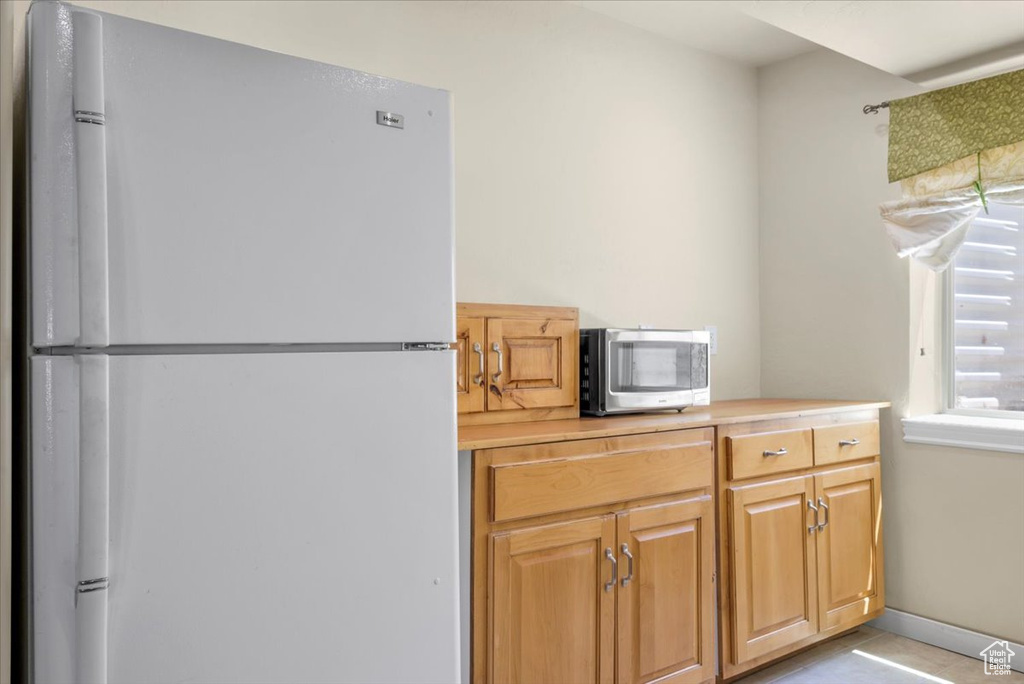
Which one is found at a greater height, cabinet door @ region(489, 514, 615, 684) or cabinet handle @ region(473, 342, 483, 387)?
cabinet handle @ region(473, 342, 483, 387)

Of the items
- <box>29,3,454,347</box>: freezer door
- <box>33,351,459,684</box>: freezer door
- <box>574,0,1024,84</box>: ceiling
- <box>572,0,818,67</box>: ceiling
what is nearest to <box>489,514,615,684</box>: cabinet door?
<box>33,351,459,684</box>: freezer door

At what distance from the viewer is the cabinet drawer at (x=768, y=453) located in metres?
2.47

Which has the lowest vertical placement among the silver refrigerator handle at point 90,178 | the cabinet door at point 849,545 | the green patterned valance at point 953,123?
the cabinet door at point 849,545

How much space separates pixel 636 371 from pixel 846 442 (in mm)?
957

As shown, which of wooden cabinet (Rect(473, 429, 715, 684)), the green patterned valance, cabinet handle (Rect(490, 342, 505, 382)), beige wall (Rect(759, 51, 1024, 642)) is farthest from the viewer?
beige wall (Rect(759, 51, 1024, 642))

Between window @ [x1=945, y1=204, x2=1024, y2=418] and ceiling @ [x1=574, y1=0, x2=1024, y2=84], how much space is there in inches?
25.0

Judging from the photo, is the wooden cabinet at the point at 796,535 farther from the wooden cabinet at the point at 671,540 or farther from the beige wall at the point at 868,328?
the beige wall at the point at 868,328

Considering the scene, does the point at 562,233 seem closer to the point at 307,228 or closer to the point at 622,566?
the point at 622,566

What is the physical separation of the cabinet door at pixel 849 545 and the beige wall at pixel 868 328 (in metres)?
0.17

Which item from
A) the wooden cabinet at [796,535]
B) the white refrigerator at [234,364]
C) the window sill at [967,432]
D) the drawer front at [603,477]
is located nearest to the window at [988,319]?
the window sill at [967,432]

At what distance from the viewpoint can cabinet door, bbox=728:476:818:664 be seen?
2.46 meters

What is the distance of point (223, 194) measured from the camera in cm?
118

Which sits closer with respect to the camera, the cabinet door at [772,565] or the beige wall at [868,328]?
the cabinet door at [772,565]

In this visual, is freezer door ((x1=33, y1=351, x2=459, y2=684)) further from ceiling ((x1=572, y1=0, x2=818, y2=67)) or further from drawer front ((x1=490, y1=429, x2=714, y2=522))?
ceiling ((x1=572, y1=0, x2=818, y2=67))
